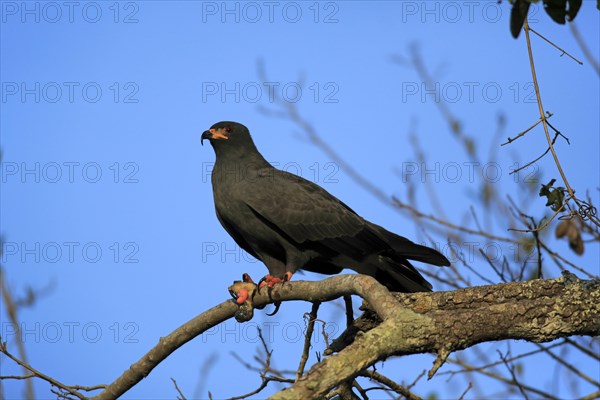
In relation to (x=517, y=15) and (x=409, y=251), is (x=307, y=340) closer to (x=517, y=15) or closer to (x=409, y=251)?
(x=409, y=251)

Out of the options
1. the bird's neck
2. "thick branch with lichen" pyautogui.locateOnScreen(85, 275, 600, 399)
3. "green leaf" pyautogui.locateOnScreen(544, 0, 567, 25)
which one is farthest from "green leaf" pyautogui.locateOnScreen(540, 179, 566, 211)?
the bird's neck

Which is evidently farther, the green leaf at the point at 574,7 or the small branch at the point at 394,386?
the small branch at the point at 394,386

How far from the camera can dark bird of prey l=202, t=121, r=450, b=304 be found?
614 centimetres

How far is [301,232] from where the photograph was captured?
20.3ft

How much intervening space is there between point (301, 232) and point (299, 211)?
174mm

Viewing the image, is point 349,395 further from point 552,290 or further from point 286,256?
point 286,256

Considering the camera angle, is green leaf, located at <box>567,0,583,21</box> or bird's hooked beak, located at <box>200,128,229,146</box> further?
bird's hooked beak, located at <box>200,128,229,146</box>

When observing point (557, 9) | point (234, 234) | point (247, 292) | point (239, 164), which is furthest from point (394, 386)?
point (239, 164)

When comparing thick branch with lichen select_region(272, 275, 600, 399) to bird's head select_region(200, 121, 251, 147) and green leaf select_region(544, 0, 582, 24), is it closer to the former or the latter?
green leaf select_region(544, 0, 582, 24)

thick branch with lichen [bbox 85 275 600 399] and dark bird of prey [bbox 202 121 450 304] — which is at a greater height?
dark bird of prey [bbox 202 121 450 304]

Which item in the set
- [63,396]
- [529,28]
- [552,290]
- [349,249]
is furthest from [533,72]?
[63,396]

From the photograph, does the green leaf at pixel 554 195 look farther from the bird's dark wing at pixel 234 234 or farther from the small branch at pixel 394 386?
the bird's dark wing at pixel 234 234

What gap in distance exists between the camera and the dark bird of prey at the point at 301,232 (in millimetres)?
6137

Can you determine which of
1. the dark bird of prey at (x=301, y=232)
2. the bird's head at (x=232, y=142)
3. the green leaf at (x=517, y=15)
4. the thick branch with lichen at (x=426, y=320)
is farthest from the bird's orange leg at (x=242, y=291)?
the green leaf at (x=517, y=15)
